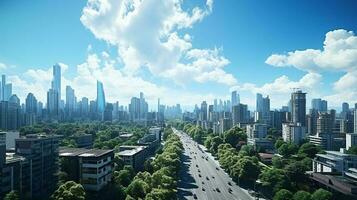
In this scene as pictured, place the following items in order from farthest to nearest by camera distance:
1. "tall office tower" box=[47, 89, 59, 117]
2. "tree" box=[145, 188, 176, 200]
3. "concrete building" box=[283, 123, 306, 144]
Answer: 1. "tall office tower" box=[47, 89, 59, 117]
2. "concrete building" box=[283, 123, 306, 144]
3. "tree" box=[145, 188, 176, 200]

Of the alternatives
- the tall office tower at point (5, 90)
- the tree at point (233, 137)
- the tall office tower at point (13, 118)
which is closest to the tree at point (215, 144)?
the tree at point (233, 137)

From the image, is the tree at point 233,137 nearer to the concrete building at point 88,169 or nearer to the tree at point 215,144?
the tree at point 215,144

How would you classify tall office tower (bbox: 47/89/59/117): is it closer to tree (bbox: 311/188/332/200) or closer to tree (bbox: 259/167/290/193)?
tree (bbox: 259/167/290/193)

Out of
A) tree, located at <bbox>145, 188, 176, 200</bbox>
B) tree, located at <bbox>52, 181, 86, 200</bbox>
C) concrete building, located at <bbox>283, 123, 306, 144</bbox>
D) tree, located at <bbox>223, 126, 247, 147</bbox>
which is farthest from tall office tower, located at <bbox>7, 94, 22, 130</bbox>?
tree, located at <bbox>145, 188, 176, 200</bbox>

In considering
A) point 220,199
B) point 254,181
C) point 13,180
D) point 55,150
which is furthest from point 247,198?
point 13,180

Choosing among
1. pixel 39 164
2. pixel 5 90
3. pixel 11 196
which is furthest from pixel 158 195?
pixel 5 90

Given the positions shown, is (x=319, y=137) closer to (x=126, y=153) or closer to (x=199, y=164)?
(x=199, y=164)
